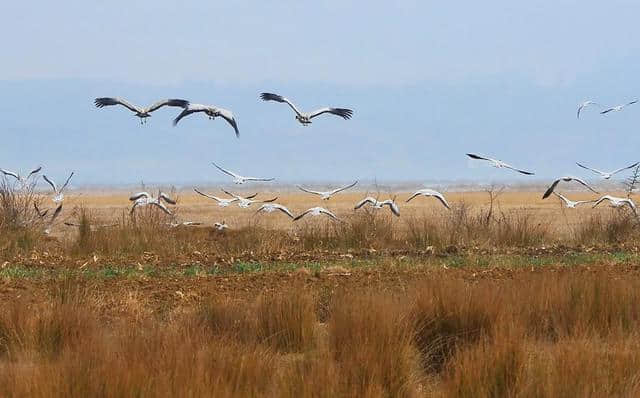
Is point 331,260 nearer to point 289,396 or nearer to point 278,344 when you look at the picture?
point 278,344

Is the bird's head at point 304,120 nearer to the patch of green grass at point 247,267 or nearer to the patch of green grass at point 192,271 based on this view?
the patch of green grass at point 247,267

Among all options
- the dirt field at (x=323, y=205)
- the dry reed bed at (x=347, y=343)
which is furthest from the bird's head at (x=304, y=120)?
the dirt field at (x=323, y=205)

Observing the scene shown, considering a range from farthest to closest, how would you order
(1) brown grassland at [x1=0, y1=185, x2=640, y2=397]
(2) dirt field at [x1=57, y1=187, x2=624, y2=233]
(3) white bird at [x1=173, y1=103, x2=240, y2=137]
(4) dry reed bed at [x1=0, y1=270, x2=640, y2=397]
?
(2) dirt field at [x1=57, y1=187, x2=624, y2=233], (3) white bird at [x1=173, y1=103, x2=240, y2=137], (1) brown grassland at [x1=0, y1=185, x2=640, y2=397], (4) dry reed bed at [x1=0, y1=270, x2=640, y2=397]

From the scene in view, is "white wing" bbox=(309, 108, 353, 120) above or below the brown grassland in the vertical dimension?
above

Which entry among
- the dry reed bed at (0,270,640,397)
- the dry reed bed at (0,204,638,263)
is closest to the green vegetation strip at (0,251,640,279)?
the dry reed bed at (0,204,638,263)

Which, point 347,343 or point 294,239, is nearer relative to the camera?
point 347,343

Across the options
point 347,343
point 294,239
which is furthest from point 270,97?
point 347,343

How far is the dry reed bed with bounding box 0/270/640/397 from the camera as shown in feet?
22.4

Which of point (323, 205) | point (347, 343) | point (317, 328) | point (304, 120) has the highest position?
point (304, 120)

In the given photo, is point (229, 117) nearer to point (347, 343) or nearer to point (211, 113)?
point (211, 113)

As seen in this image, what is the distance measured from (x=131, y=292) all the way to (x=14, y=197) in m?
8.74

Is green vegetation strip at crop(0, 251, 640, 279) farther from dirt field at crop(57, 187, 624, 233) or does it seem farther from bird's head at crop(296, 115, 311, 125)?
dirt field at crop(57, 187, 624, 233)

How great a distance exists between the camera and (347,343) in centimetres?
841

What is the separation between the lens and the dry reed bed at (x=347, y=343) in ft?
22.4
